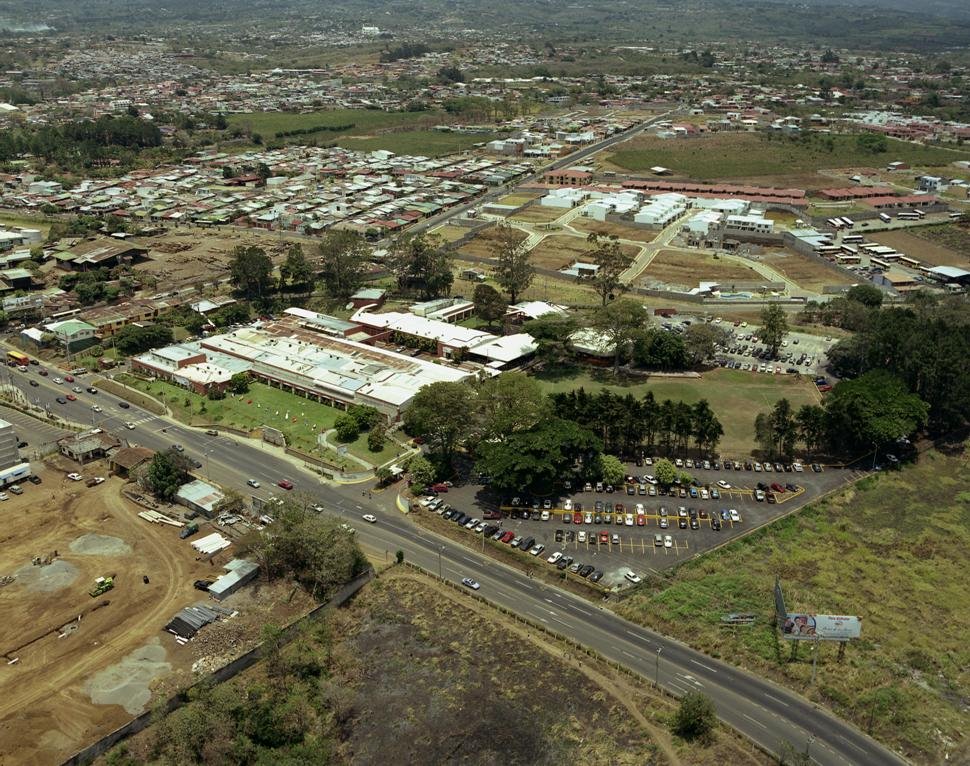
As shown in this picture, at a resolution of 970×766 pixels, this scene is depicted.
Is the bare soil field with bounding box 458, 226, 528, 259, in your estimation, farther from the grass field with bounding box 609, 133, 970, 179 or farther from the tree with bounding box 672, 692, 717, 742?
the tree with bounding box 672, 692, 717, 742

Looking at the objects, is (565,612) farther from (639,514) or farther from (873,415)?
(873,415)

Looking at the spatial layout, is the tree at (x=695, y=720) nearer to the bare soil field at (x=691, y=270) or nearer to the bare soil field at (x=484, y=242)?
the bare soil field at (x=691, y=270)

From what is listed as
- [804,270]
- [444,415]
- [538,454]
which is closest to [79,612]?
[444,415]

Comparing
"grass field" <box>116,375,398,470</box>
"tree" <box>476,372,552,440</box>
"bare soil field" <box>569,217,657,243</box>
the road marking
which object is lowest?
"bare soil field" <box>569,217,657,243</box>

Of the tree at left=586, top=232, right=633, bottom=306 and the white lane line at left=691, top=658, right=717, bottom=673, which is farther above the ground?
the tree at left=586, top=232, right=633, bottom=306

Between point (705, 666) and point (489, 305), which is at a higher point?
point (489, 305)

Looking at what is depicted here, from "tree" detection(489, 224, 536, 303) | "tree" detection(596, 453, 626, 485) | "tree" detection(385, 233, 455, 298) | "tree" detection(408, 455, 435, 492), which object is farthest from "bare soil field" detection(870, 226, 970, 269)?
"tree" detection(408, 455, 435, 492)

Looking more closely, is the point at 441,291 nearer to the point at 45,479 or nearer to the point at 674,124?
the point at 45,479
